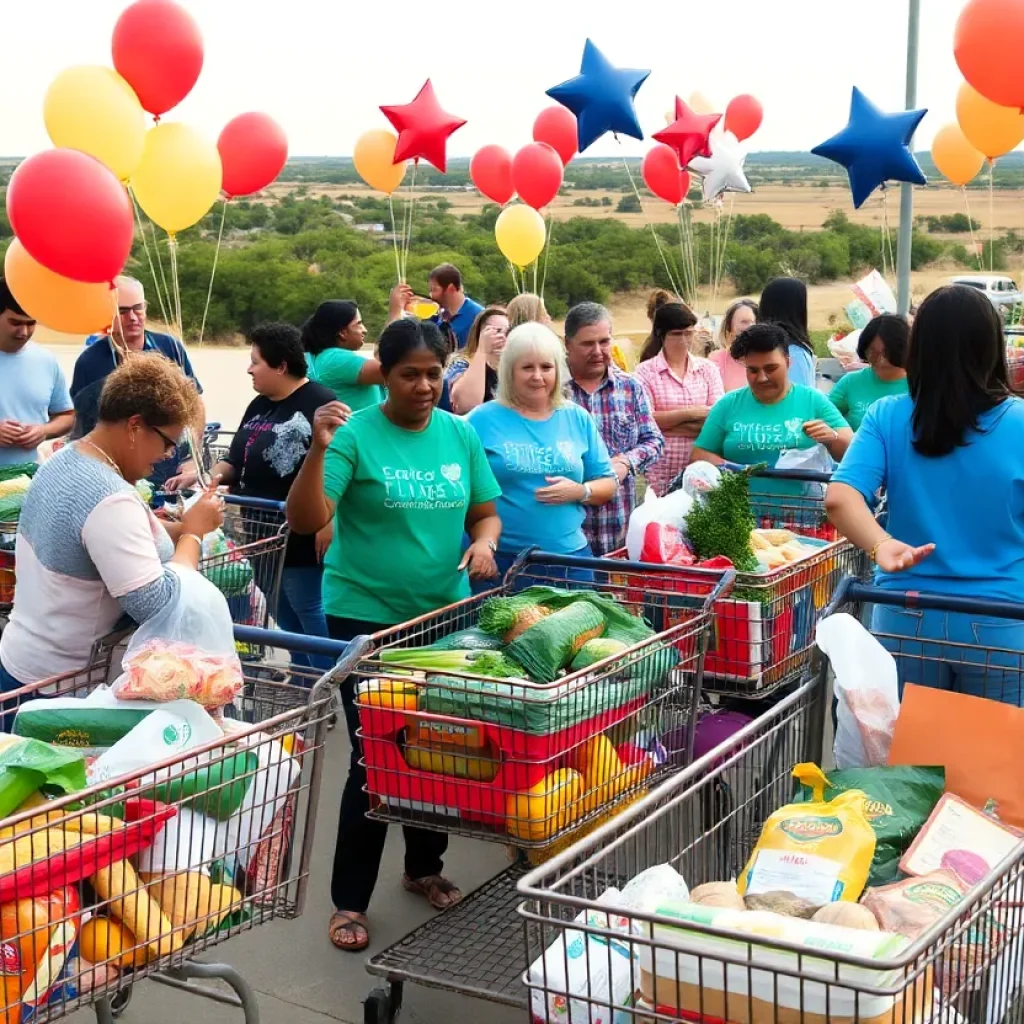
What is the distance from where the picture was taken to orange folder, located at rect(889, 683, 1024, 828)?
314 centimetres

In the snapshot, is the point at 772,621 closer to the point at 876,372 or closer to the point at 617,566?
the point at 617,566

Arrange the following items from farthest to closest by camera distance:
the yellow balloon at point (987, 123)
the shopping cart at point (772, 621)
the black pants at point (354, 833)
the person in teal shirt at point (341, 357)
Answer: the yellow balloon at point (987, 123) < the person in teal shirt at point (341, 357) < the shopping cart at point (772, 621) < the black pants at point (354, 833)

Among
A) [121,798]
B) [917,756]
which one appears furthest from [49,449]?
[917,756]

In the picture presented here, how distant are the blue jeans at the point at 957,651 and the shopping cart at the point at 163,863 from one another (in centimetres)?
148

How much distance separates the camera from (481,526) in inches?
171

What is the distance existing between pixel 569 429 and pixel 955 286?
5.69 feet

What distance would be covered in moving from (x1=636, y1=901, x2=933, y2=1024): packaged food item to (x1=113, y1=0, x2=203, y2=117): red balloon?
529cm

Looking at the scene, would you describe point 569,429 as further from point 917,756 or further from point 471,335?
point 471,335

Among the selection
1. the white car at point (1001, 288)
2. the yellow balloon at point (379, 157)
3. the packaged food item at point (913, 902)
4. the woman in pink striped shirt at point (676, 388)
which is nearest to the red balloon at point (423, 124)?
the yellow balloon at point (379, 157)

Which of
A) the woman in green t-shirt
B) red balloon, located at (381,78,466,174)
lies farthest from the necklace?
red balloon, located at (381,78,466,174)

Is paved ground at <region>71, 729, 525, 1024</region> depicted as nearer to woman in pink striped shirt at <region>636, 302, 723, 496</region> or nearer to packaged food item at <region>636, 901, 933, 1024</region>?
packaged food item at <region>636, 901, 933, 1024</region>

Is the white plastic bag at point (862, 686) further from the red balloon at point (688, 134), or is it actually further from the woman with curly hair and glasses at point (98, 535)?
the red balloon at point (688, 134)

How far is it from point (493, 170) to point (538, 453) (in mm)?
6490

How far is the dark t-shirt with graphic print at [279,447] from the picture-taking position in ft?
18.8
